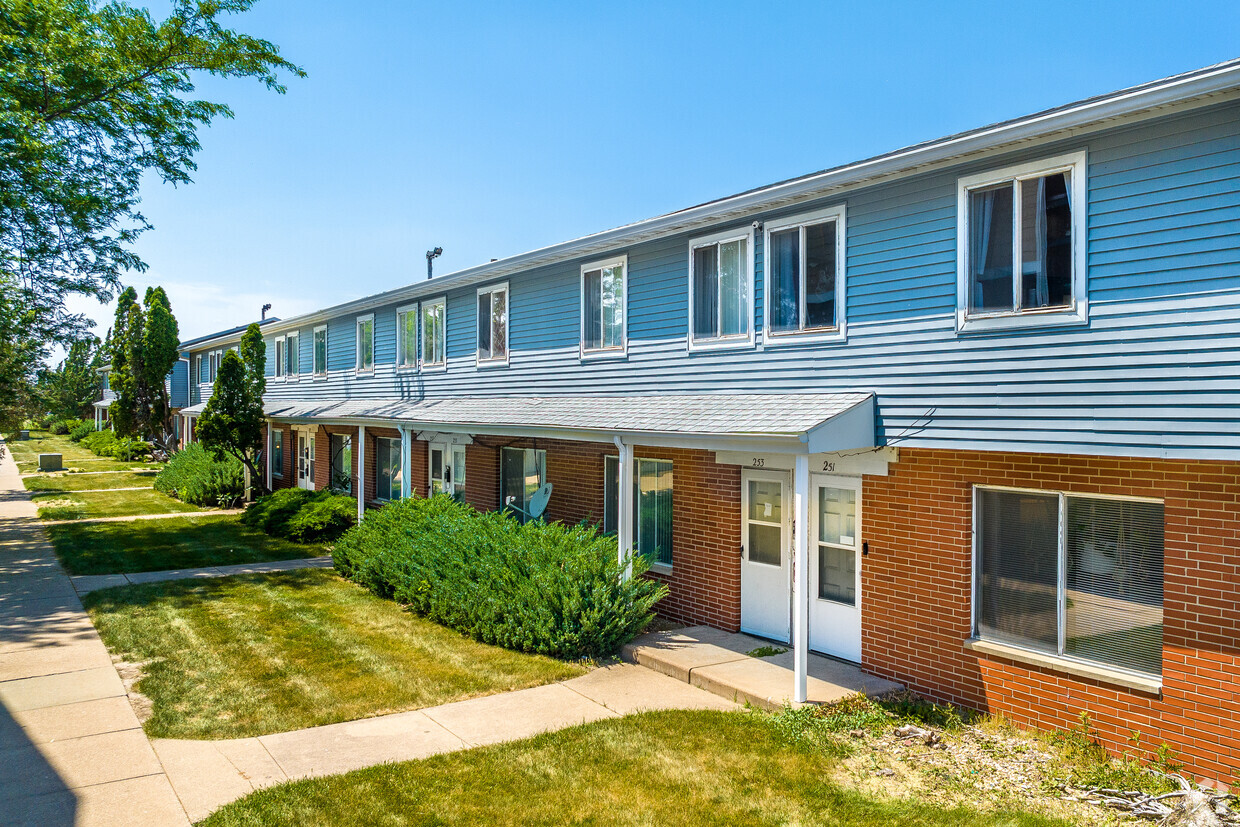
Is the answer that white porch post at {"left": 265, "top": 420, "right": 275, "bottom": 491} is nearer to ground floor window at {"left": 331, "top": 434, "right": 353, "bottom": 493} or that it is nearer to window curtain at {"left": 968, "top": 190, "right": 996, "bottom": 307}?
ground floor window at {"left": 331, "top": 434, "right": 353, "bottom": 493}

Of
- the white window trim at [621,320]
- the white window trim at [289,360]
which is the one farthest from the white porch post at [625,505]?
the white window trim at [289,360]

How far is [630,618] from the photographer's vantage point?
946cm

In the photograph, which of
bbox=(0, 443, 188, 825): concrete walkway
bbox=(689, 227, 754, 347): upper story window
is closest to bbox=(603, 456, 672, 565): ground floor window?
bbox=(689, 227, 754, 347): upper story window

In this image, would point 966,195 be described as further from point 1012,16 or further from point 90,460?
point 90,460

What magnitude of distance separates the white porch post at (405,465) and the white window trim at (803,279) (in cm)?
852

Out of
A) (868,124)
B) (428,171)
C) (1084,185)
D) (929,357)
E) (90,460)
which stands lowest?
(90,460)

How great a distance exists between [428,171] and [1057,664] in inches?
609

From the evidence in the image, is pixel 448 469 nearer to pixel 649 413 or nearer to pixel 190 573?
pixel 190 573

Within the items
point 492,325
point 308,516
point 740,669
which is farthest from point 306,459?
point 740,669

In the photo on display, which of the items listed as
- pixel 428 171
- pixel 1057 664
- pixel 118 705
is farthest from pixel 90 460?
pixel 1057 664

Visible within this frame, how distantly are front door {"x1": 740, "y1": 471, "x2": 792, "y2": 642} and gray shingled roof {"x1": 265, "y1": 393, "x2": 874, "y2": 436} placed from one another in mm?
1259

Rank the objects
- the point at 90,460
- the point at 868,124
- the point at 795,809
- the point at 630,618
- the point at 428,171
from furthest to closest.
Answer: the point at 90,460
the point at 868,124
the point at 428,171
the point at 630,618
the point at 795,809

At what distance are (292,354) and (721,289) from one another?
17998 mm

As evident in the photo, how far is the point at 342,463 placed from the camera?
21.5 meters
